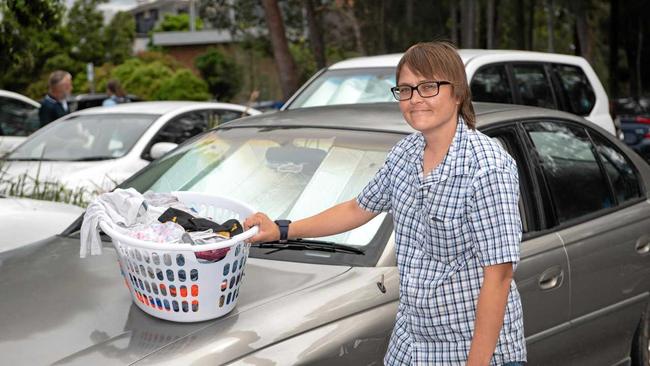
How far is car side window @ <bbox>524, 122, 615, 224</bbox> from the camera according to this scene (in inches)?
163

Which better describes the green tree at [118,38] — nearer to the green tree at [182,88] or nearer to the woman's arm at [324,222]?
the green tree at [182,88]

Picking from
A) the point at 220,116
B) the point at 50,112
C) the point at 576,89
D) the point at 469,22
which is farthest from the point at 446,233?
the point at 469,22

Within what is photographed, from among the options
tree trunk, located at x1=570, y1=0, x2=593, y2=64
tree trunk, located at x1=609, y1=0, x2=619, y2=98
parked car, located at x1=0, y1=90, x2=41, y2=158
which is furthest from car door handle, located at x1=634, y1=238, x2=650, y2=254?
tree trunk, located at x1=570, y1=0, x2=593, y2=64

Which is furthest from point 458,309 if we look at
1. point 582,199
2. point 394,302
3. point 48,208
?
point 48,208

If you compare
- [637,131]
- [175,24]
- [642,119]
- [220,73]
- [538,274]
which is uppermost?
[538,274]

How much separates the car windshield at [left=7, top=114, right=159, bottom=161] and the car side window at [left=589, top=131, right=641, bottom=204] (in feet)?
15.6

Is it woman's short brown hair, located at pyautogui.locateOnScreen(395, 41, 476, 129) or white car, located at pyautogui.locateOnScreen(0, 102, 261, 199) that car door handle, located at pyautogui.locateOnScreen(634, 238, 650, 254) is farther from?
white car, located at pyautogui.locateOnScreen(0, 102, 261, 199)

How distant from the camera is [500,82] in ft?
26.9

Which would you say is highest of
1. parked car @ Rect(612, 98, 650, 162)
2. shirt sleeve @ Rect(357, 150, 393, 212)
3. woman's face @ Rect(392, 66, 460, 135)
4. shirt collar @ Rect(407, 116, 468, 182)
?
woman's face @ Rect(392, 66, 460, 135)

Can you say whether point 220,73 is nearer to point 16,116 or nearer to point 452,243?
point 16,116

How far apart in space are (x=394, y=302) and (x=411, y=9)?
3645 cm

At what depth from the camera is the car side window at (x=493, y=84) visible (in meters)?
7.93

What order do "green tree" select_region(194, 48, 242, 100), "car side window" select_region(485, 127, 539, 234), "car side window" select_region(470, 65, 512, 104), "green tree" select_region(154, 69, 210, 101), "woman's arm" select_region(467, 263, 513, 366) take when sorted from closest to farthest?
"woman's arm" select_region(467, 263, 513, 366)
"car side window" select_region(485, 127, 539, 234)
"car side window" select_region(470, 65, 512, 104)
"green tree" select_region(154, 69, 210, 101)
"green tree" select_region(194, 48, 242, 100)

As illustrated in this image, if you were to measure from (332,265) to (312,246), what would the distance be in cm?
16
